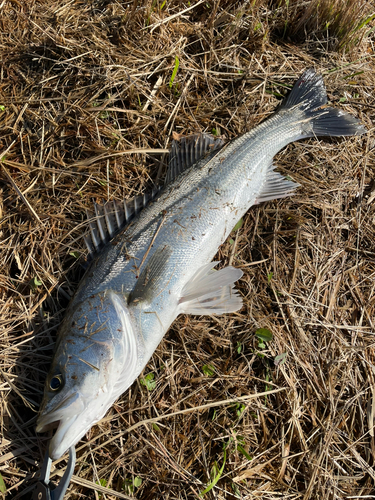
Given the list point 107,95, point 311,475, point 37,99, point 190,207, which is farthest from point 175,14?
point 311,475

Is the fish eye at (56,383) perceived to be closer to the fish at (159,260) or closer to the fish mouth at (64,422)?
the fish at (159,260)

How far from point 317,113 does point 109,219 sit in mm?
2324

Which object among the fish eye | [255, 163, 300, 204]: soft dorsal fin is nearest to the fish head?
the fish eye

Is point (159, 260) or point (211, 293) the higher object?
point (159, 260)

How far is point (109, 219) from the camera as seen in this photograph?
9.14 ft

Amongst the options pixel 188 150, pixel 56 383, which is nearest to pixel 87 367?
pixel 56 383

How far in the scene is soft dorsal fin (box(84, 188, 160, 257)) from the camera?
274cm

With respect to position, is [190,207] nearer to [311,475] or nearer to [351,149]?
[351,149]

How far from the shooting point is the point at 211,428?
2.70 meters

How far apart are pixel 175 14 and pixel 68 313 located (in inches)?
125

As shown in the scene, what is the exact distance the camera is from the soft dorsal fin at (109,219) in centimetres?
274

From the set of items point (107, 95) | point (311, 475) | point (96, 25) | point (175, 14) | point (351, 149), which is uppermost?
point (96, 25)

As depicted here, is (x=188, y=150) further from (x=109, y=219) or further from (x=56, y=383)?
(x=56, y=383)

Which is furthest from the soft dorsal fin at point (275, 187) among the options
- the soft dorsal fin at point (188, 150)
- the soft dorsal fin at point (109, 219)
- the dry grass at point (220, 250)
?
the soft dorsal fin at point (109, 219)
